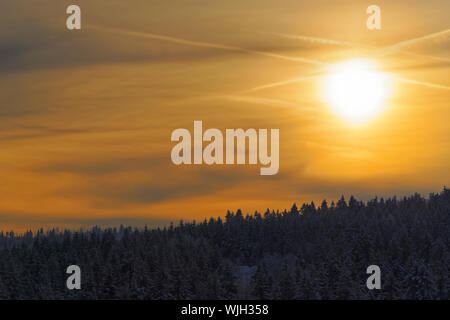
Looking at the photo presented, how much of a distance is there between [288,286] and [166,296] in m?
27.7

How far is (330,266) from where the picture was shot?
190 m

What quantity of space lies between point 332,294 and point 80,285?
194 feet

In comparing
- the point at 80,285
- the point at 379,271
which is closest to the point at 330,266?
the point at 379,271

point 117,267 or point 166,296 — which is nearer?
point 166,296

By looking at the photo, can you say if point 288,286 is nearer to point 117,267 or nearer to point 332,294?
point 332,294

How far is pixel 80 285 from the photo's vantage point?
187 meters
